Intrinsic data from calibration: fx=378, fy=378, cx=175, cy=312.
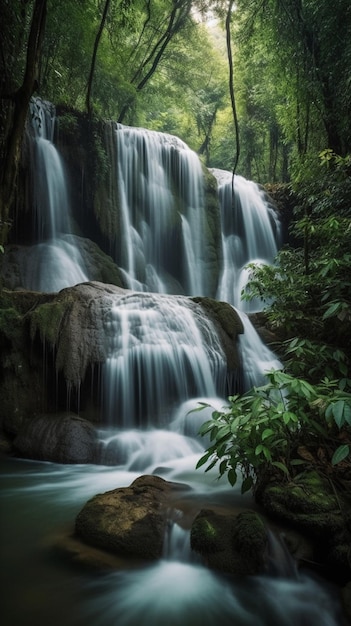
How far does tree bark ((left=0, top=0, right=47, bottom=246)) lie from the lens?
171 inches

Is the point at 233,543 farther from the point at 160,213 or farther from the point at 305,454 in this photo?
the point at 160,213

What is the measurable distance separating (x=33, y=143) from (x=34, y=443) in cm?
786

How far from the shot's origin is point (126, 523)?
2633mm

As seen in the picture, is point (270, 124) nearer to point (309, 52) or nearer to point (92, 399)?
point (309, 52)

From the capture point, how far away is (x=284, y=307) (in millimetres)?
4969

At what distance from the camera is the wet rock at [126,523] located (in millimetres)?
2559

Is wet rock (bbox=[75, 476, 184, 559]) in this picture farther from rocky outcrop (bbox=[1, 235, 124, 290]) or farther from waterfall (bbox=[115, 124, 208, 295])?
waterfall (bbox=[115, 124, 208, 295])

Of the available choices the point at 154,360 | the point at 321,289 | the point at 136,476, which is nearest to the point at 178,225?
the point at 154,360

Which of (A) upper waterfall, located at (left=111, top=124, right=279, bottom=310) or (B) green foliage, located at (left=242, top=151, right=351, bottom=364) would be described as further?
(A) upper waterfall, located at (left=111, top=124, right=279, bottom=310)

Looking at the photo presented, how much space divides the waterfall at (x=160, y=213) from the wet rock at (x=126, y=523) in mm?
8007

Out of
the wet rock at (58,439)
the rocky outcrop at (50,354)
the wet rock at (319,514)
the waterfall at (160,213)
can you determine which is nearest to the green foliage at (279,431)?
the wet rock at (319,514)

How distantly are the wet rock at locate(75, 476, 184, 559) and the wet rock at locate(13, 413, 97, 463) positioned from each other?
1928 mm

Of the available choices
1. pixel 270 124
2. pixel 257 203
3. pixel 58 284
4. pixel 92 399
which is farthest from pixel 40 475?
pixel 270 124

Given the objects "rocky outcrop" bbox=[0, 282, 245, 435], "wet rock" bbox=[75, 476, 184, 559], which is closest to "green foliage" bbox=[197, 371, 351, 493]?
"wet rock" bbox=[75, 476, 184, 559]
